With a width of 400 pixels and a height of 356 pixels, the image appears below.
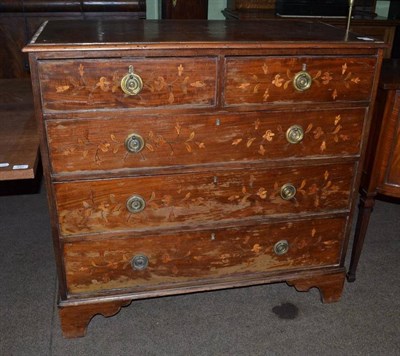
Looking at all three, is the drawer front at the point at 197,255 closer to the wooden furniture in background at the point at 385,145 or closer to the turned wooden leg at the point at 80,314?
the turned wooden leg at the point at 80,314

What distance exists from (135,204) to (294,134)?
58 centimetres

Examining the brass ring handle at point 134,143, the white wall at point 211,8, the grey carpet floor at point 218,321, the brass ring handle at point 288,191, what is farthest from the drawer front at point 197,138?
the white wall at point 211,8

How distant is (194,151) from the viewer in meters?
1.56

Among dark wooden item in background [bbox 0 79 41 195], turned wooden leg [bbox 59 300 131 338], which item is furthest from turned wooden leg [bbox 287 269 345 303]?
dark wooden item in background [bbox 0 79 41 195]

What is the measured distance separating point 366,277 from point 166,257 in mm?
985

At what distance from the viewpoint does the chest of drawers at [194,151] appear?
1416mm

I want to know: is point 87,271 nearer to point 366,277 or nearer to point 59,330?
point 59,330

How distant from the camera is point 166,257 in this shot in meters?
1.72

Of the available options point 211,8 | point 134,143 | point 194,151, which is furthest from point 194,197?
point 211,8

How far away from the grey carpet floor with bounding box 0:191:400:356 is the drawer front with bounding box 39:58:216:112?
2.88ft

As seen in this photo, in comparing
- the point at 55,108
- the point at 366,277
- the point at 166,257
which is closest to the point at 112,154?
the point at 55,108

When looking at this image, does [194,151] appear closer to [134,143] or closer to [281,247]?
[134,143]

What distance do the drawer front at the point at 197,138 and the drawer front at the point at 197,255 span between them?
11.2 inches

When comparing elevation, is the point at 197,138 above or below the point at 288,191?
above
